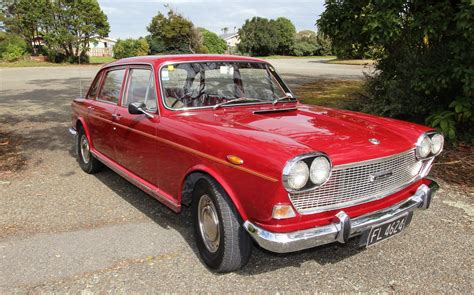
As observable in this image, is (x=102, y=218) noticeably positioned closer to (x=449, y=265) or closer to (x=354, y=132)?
(x=354, y=132)

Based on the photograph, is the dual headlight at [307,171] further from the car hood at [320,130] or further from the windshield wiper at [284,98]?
the windshield wiper at [284,98]

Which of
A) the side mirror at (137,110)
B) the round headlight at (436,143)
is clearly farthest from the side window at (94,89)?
the round headlight at (436,143)

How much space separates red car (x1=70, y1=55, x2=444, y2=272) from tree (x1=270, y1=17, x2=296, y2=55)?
51510 mm

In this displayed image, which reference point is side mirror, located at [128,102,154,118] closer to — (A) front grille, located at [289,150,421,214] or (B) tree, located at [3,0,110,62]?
(A) front grille, located at [289,150,421,214]

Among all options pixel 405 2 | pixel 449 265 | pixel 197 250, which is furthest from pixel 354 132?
pixel 405 2

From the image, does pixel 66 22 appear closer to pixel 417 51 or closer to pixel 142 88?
pixel 417 51

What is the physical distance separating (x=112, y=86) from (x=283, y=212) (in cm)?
299

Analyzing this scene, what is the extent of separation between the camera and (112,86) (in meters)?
4.60

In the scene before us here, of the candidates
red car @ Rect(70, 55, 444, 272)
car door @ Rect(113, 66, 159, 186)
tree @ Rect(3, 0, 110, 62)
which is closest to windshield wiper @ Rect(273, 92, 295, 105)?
red car @ Rect(70, 55, 444, 272)

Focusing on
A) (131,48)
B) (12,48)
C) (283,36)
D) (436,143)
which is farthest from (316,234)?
(283,36)

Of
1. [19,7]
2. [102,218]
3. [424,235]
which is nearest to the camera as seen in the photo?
[424,235]

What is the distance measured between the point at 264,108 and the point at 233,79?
474mm

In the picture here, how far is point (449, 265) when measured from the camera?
3.04 m

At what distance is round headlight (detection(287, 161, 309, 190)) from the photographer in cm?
235
